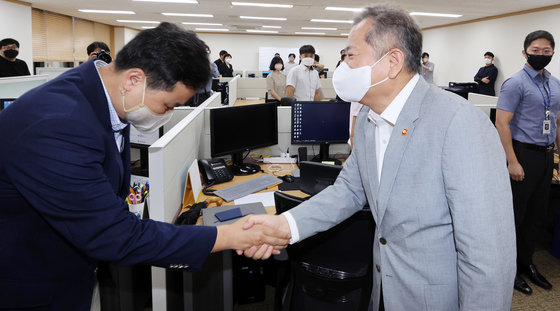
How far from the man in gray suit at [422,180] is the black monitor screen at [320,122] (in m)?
1.56

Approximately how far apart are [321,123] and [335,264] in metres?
1.55

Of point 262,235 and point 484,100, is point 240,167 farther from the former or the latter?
point 484,100

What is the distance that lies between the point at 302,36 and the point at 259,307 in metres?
16.5

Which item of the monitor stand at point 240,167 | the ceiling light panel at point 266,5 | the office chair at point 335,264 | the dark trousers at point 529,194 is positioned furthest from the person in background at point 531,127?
the ceiling light panel at point 266,5

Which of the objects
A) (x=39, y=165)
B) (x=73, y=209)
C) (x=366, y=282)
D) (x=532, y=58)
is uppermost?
(x=532, y=58)

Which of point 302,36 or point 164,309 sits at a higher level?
point 302,36

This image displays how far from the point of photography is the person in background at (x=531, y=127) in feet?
8.80

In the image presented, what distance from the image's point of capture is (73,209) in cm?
97

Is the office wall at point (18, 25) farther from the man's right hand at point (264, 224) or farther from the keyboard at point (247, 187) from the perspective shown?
the man's right hand at point (264, 224)

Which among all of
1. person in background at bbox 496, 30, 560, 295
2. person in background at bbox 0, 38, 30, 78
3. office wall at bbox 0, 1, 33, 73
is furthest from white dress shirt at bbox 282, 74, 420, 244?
office wall at bbox 0, 1, 33, 73

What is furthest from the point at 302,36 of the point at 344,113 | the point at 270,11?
the point at 344,113

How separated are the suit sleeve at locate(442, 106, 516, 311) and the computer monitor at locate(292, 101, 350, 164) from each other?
77.9 inches

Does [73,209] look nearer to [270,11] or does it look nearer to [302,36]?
[270,11]

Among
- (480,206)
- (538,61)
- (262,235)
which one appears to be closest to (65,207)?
(262,235)
